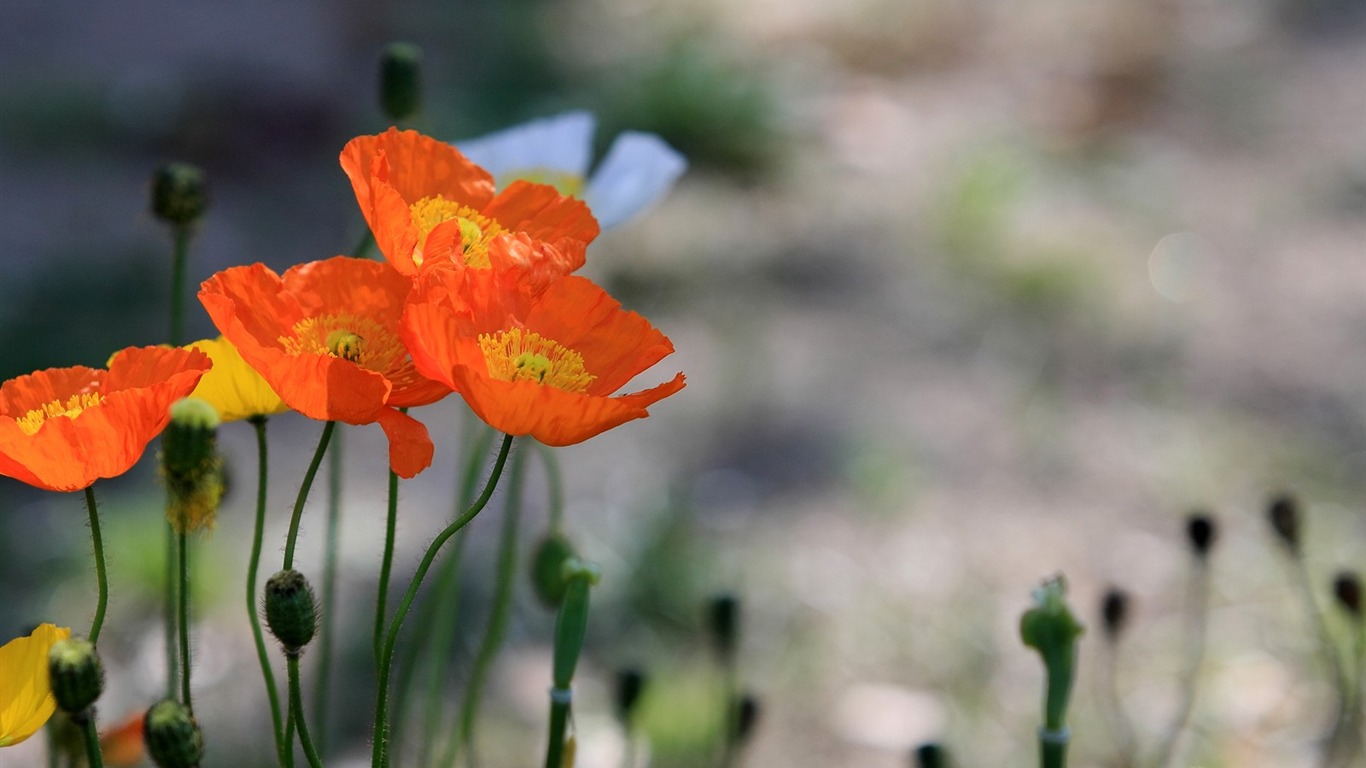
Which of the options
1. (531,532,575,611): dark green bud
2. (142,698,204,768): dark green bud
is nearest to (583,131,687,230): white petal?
(531,532,575,611): dark green bud

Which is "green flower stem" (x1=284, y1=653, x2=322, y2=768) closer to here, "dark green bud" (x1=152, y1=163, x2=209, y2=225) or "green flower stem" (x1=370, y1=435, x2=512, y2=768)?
"green flower stem" (x1=370, y1=435, x2=512, y2=768)

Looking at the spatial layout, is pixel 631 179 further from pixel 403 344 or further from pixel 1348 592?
pixel 1348 592

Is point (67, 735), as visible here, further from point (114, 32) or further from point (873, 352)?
point (114, 32)

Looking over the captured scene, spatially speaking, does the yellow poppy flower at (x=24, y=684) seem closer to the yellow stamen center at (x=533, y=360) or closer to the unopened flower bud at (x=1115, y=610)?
the yellow stamen center at (x=533, y=360)

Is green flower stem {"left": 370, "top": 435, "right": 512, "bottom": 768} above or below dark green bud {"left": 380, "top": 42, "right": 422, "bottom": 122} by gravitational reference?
below

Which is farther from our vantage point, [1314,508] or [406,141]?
[1314,508]

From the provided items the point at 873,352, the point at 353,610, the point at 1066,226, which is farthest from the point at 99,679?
the point at 1066,226

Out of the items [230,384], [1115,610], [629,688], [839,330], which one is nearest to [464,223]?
[230,384]
